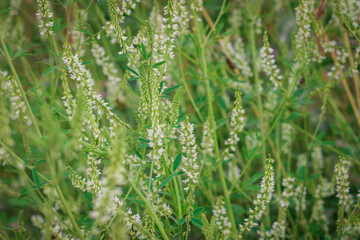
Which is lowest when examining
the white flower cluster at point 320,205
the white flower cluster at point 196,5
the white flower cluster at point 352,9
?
the white flower cluster at point 320,205

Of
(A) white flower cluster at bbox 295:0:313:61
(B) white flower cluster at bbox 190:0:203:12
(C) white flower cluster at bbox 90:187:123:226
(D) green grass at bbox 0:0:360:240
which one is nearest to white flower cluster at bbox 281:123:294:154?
(D) green grass at bbox 0:0:360:240

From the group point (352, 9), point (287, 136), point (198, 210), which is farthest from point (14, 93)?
point (352, 9)

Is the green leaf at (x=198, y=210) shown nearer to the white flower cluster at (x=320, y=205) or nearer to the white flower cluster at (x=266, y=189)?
the white flower cluster at (x=266, y=189)

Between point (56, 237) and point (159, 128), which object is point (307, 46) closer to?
point (159, 128)

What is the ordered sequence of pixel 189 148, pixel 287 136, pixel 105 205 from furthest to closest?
pixel 287 136, pixel 189 148, pixel 105 205

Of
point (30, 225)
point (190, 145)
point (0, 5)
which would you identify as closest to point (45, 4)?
point (190, 145)

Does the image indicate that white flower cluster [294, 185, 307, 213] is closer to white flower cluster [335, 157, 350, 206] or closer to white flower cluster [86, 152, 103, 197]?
white flower cluster [335, 157, 350, 206]

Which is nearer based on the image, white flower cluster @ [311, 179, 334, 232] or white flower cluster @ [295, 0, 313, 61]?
white flower cluster @ [295, 0, 313, 61]

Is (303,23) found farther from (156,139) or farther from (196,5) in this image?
(156,139)

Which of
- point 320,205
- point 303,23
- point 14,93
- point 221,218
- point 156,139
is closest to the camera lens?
point 156,139

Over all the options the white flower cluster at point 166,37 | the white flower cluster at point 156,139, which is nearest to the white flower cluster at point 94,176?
the white flower cluster at point 156,139

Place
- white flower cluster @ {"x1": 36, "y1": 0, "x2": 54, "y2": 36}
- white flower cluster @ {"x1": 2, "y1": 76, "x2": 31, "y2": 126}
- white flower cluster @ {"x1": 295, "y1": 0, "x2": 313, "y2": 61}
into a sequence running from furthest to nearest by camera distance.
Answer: white flower cluster @ {"x1": 295, "y1": 0, "x2": 313, "y2": 61}, white flower cluster @ {"x1": 2, "y1": 76, "x2": 31, "y2": 126}, white flower cluster @ {"x1": 36, "y1": 0, "x2": 54, "y2": 36}

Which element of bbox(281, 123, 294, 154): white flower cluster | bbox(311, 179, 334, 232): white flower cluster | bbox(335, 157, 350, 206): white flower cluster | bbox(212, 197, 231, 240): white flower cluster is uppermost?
bbox(281, 123, 294, 154): white flower cluster

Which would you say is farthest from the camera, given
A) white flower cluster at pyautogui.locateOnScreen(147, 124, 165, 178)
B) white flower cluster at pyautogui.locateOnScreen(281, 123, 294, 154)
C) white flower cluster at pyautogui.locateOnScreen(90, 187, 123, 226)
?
white flower cluster at pyautogui.locateOnScreen(281, 123, 294, 154)
